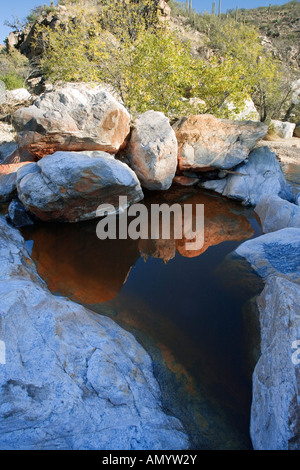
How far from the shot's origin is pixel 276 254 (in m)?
4.14

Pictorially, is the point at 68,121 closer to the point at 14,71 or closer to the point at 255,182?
the point at 255,182

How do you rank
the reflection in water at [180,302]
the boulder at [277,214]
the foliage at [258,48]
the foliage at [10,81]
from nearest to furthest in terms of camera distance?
the reflection in water at [180,302]
the boulder at [277,214]
the foliage at [258,48]
the foliage at [10,81]

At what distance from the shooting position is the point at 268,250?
4.29 m

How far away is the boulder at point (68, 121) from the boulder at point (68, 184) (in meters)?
0.64

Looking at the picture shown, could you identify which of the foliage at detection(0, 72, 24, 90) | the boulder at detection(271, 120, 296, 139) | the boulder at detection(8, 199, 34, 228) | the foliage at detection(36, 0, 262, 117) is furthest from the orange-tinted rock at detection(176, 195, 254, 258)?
the foliage at detection(0, 72, 24, 90)

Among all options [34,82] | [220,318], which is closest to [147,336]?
[220,318]

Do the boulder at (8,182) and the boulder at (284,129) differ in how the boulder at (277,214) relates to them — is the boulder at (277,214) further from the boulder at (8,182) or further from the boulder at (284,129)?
the boulder at (284,129)

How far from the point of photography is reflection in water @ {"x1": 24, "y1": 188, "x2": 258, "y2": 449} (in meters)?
2.54

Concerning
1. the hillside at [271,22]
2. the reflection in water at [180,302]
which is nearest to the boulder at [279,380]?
the reflection in water at [180,302]

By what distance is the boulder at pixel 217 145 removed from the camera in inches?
295

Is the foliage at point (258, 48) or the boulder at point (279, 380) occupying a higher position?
the foliage at point (258, 48)

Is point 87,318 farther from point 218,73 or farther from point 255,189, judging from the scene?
point 218,73

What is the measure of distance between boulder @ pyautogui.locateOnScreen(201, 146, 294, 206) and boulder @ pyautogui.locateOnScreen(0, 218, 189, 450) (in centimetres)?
573
